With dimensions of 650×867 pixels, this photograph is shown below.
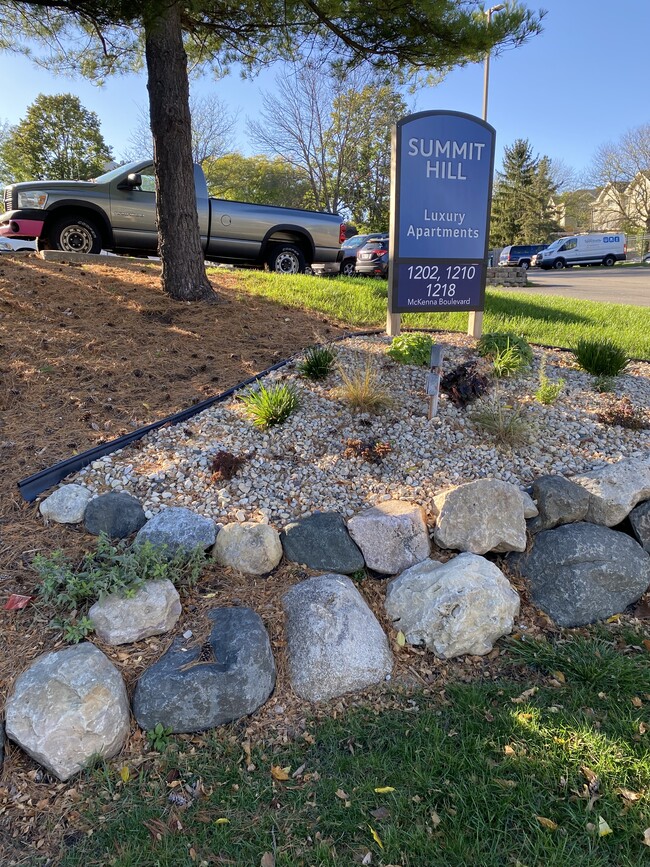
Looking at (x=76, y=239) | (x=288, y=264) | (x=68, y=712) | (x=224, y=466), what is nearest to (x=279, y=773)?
(x=68, y=712)

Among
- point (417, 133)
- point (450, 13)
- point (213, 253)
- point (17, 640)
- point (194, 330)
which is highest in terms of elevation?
point (450, 13)

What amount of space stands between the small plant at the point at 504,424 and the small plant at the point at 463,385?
0.75ft

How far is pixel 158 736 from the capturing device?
222 centimetres

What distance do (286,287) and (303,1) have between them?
293 centimetres

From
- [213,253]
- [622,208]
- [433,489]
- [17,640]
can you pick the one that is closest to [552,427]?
[433,489]

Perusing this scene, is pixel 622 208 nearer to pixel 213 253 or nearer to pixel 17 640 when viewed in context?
pixel 213 253

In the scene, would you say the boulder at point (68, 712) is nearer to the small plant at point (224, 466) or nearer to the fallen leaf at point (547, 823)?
the small plant at point (224, 466)

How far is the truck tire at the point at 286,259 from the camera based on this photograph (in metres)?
9.63

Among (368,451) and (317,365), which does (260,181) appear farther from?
(368,451)

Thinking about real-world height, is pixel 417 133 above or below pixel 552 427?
above

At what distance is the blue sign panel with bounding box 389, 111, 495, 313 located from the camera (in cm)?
446

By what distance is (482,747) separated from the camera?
212cm

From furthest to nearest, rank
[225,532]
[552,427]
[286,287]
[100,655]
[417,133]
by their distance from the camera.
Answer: [286,287]
[417,133]
[552,427]
[225,532]
[100,655]

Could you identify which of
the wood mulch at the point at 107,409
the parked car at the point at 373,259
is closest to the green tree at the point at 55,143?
the parked car at the point at 373,259
